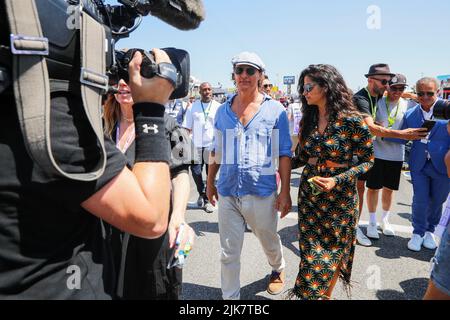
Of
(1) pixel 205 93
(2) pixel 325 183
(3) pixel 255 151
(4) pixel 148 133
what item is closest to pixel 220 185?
(3) pixel 255 151

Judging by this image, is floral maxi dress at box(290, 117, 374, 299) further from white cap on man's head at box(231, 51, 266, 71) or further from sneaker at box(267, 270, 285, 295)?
white cap on man's head at box(231, 51, 266, 71)

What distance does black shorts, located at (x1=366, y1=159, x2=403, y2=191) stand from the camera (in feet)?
12.8

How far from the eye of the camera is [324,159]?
7.66 feet

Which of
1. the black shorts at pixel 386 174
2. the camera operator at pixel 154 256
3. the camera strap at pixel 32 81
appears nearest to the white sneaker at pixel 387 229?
the black shorts at pixel 386 174

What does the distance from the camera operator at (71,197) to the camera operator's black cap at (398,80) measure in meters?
3.77

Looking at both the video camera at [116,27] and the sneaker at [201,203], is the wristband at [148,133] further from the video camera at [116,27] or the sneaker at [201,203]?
the sneaker at [201,203]

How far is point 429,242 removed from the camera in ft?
12.0

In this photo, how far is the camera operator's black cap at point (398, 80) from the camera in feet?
12.4

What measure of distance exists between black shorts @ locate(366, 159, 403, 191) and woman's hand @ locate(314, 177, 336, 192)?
6.92ft

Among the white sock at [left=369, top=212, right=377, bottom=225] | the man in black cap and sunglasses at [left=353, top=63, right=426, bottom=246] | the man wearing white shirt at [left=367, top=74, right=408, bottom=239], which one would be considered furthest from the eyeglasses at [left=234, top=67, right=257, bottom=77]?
the white sock at [left=369, top=212, right=377, bottom=225]
